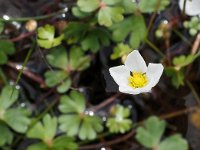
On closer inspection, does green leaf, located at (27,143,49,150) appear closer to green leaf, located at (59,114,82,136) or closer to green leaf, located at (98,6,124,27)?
green leaf, located at (59,114,82,136)

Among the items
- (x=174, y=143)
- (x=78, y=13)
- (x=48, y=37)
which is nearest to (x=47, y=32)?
(x=48, y=37)

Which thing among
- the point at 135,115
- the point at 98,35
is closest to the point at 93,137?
the point at 135,115

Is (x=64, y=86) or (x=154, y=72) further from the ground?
(x=154, y=72)

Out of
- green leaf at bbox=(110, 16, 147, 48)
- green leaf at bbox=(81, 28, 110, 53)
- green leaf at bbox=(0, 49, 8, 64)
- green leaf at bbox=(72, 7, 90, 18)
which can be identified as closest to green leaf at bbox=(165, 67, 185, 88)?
green leaf at bbox=(110, 16, 147, 48)

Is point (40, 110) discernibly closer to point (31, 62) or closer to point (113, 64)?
point (31, 62)

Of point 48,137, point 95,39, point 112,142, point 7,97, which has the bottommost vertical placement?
point 112,142

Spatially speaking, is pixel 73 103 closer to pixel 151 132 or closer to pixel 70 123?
pixel 70 123

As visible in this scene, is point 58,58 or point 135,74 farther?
point 58,58
